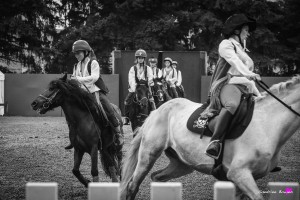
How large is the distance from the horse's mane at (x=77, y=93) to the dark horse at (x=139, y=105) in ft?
17.4

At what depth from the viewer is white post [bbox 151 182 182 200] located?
3.21 meters

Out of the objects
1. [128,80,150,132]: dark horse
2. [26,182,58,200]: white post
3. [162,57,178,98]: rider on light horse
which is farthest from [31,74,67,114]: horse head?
[162,57,178,98]: rider on light horse

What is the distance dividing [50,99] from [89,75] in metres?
1.08

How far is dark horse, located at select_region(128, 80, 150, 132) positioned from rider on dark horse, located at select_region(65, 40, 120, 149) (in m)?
4.68

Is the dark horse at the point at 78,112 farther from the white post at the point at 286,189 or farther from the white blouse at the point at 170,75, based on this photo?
the white blouse at the point at 170,75

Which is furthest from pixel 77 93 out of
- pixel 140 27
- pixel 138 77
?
pixel 140 27

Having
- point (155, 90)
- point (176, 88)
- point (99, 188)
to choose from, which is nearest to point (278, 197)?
point (99, 188)

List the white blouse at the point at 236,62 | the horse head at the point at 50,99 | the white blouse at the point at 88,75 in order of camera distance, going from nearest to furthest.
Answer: the white blouse at the point at 236,62
the horse head at the point at 50,99
the white blouse at the point at 88,75

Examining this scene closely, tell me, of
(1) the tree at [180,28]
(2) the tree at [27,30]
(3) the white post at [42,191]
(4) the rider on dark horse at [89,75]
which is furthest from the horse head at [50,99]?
(2) the tree at [27,30]

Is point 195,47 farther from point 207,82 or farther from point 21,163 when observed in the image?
point 21,163

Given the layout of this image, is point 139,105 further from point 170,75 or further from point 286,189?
point 286,189

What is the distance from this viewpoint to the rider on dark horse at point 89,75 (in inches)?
344

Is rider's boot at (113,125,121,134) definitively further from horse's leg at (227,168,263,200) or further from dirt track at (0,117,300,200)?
horse's leg at (227,168,263,200)

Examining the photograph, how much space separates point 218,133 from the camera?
5.82 meters
